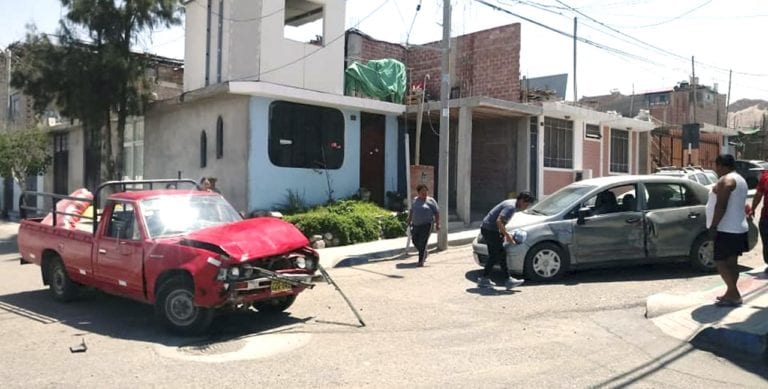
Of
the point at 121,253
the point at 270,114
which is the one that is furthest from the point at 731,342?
the point at 270,114

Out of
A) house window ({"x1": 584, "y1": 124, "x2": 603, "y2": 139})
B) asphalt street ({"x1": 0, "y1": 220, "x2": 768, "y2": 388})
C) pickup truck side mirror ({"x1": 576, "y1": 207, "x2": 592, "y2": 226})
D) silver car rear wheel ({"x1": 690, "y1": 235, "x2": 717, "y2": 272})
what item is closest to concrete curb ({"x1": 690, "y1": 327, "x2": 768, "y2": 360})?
asphalt street ({"x1": 0, "y1": 220, "x2": 768, "y2": 388})

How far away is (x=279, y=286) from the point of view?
695cm

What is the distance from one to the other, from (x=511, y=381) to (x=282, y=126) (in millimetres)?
11753

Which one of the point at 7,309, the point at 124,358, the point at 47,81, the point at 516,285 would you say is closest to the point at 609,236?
the point at 516,285

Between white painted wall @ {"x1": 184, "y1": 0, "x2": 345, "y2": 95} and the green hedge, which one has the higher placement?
white painted wall @ {"x1": 184, "y1": 0, "x2": 345, "y2": 95}

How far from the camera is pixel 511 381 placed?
5066mm

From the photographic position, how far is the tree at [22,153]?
21.8 metres

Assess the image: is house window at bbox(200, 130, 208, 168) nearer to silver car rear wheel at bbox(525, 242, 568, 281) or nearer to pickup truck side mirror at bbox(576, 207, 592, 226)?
silver car rear wheel at bbox(525, 242, 568, 281)

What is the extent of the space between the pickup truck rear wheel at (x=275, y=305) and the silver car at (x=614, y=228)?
11.3ft

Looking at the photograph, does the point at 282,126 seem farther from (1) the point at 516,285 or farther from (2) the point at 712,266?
(2) the point at 712,266

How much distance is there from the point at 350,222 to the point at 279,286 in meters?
7.60

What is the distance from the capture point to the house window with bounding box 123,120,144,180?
804 inches

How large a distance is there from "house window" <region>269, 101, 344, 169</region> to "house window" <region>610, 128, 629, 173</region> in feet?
39.5

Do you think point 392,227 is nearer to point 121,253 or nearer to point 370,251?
point 370,251
